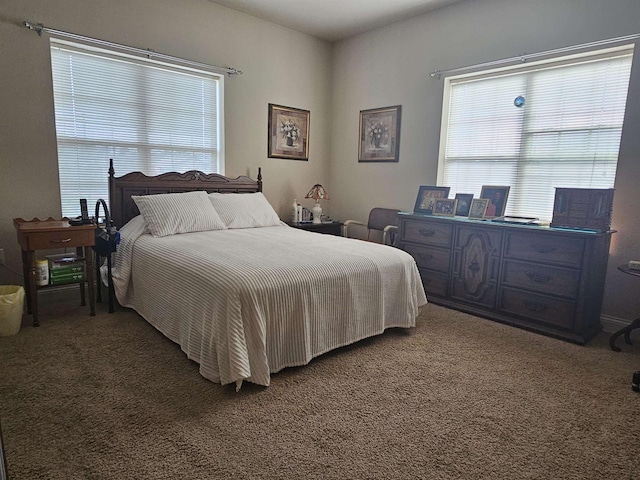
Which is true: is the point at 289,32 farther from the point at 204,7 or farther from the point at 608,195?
the point at 608,195

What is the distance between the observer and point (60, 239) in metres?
2.85

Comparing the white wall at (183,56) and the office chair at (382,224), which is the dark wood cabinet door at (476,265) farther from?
the white wall at (183,56)

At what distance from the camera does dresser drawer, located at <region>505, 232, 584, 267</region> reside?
280 centimetres

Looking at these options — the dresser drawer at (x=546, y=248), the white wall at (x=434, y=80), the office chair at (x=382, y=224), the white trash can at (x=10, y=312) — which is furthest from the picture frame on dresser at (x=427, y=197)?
the white trash can at (x=10, y=312)

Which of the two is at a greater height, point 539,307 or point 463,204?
point 463,204

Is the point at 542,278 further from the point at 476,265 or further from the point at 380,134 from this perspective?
the point at 380,134

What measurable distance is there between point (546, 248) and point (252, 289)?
2.18m

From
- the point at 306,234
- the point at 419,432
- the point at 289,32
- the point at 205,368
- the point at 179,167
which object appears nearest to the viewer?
the point at 419,432

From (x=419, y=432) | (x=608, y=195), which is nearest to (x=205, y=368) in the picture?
(x=419, y=432)

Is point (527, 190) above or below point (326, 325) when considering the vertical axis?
above

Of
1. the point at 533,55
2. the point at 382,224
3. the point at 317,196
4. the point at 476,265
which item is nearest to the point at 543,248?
the point at 476,265

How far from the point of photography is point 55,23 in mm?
3129

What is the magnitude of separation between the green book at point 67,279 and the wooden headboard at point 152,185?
2.00ft

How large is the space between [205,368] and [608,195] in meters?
2.92
